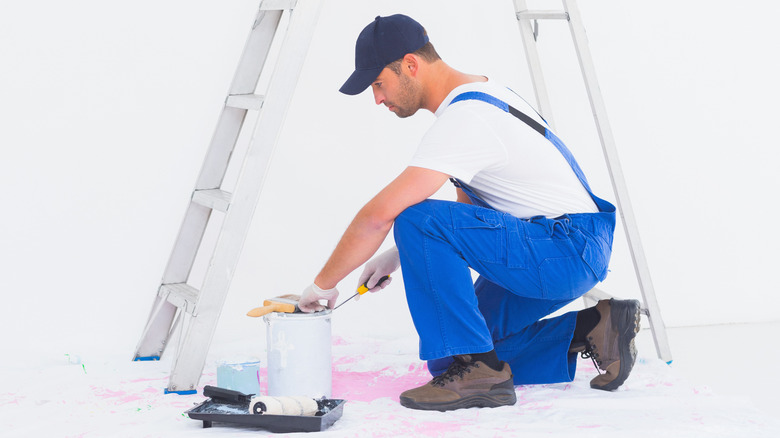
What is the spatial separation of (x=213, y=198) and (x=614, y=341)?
1225mm

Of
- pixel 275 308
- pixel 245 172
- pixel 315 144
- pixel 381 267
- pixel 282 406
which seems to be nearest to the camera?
pixel 282 406

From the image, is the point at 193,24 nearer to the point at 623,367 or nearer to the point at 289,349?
the point at 289,349

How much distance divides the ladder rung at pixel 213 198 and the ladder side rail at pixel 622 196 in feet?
4.02

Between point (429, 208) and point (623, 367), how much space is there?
2.36 ft

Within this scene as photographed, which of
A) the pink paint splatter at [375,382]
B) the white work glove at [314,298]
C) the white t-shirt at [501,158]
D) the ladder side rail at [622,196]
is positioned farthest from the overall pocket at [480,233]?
the ladder side rail at [622,196]

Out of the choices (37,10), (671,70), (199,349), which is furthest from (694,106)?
(37,10)

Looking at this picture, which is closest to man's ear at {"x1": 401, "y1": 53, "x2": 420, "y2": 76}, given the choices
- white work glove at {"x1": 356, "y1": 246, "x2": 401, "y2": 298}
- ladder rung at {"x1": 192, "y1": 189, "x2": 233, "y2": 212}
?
white work glove at {"x1": 356, "y1": 246, "x2": 401, "y2": 298}

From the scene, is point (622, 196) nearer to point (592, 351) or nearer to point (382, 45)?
→ point (592, 351)

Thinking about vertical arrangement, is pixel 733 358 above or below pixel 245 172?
below

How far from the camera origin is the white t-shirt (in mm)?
2025

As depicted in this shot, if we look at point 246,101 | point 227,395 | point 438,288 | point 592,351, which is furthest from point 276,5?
point 592,351

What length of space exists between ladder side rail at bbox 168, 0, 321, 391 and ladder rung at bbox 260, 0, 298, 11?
5cm

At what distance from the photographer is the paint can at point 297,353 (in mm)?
2139

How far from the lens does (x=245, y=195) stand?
2.25 meters
